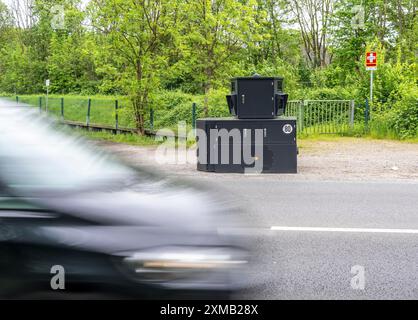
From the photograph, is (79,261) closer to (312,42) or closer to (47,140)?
(47,140)

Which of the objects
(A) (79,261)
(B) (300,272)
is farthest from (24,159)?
(B) (300,272)

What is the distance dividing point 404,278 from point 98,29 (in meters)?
16.4

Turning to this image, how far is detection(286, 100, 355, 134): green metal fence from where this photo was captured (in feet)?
68.9

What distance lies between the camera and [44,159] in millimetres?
3439

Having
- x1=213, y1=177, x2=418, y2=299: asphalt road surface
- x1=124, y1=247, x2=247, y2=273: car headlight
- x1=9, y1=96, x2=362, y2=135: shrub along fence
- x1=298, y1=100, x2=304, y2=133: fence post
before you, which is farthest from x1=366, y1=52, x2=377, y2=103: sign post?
x1=124, y1=247, x2=247, y2=273: car headlight

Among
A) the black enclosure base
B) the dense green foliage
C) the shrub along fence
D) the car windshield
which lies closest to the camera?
the car windshield

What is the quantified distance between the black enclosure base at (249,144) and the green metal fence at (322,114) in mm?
8863

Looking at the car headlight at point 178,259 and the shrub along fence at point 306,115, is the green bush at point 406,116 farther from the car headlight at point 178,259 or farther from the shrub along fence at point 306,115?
the car headlight at point 178,259

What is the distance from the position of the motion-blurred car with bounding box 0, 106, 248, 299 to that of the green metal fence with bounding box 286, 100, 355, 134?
17.9m

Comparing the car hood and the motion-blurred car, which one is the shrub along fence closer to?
the car hood

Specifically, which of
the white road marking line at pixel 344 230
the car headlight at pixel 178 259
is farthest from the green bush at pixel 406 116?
the car headlight at pixel 178 259

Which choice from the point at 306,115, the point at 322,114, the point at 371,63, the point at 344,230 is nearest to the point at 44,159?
the point at 344,230

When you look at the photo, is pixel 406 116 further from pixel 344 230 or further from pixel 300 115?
pixel 344 230

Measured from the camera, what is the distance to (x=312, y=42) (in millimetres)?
41406
